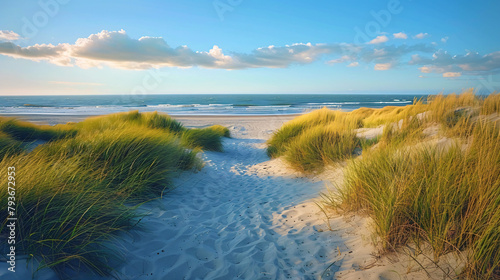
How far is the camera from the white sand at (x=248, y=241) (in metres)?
2.46

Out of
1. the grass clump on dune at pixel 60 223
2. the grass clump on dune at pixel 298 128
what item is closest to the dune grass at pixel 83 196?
the grass clump on dune at pixel 60 223

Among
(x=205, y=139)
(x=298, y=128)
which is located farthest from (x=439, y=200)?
(x=205, y=139)

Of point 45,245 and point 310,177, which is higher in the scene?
point 45,245

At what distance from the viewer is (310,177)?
5.86 m

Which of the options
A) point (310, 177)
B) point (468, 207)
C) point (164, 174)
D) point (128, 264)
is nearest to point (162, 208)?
point (164, 174)

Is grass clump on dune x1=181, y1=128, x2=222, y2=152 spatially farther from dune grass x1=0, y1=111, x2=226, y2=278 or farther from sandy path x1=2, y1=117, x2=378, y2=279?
dune grass x1=0, y1=111, x2=226, y2=278

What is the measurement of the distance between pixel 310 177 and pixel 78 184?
179 inches

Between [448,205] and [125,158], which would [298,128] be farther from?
[448,205]

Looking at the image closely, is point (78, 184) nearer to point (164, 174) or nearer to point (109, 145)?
point (109, 145)

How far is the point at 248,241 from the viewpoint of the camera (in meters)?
3.18

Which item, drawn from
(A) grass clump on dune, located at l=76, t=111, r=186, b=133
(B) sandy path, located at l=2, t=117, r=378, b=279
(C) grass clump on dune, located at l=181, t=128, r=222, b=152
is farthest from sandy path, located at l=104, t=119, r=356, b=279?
(A) grass clump on dune, located at l=76, t=111, r=186, b=133

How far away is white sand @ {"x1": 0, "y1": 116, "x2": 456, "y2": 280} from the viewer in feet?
8.08

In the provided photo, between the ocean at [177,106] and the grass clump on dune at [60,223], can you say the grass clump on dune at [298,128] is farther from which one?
the grass clump on dune at [60,223]

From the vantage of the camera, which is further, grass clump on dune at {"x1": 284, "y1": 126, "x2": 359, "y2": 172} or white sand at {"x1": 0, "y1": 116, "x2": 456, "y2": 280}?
grass clump on dune at {"x1": 284, "y1": 126, "x2": 359, "y2": 172}
